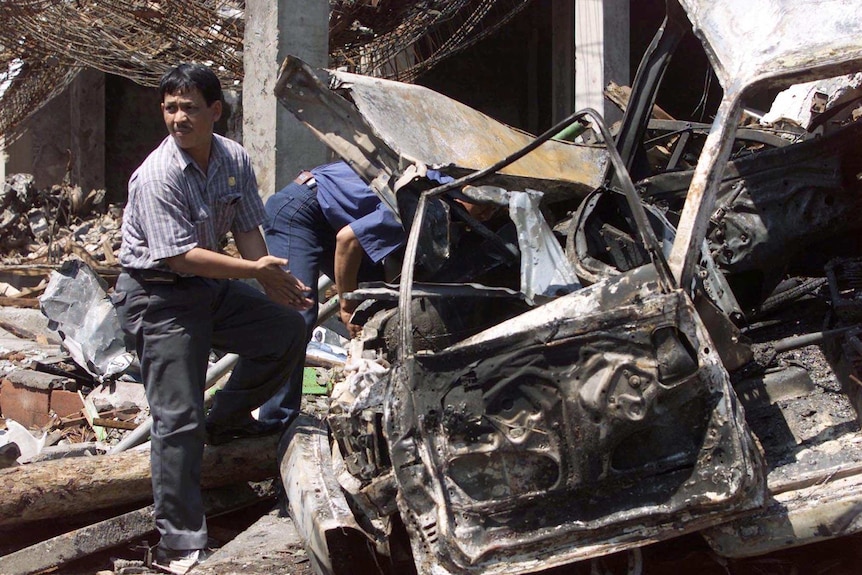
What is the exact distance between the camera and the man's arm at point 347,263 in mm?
4348

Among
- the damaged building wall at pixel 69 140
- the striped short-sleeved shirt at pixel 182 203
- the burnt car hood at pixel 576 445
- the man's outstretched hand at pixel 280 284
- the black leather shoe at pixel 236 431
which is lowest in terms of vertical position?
the black leather shoe at pixel 236 431

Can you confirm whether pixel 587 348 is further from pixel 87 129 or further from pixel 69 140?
pixel 69 140

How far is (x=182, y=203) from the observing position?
373 cm

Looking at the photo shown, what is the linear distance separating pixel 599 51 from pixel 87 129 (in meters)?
7.57

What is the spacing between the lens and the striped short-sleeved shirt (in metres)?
3.65

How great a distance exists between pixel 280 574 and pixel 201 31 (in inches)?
199

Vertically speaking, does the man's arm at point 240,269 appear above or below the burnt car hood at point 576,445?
above

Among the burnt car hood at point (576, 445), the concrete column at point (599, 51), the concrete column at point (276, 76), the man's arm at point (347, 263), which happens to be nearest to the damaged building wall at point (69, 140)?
the concrete column at point (276, 76)

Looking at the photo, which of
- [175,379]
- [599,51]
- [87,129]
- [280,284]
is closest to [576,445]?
[280,284]

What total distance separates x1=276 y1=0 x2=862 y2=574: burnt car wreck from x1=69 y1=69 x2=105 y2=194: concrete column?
897cm

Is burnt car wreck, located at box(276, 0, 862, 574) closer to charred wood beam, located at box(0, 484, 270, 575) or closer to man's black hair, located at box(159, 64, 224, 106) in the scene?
man's black hair, located at box(159, 64, 224, 106)

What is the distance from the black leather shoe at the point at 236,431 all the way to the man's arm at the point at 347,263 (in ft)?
2.24

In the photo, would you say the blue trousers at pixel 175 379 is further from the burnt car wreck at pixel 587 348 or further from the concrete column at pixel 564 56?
the concrete column at pixel 564 56

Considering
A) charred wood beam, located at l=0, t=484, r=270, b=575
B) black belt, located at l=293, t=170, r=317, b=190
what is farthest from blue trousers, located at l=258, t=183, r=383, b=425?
charred wood beam, located at l=0, t=484, r=270, b=575
